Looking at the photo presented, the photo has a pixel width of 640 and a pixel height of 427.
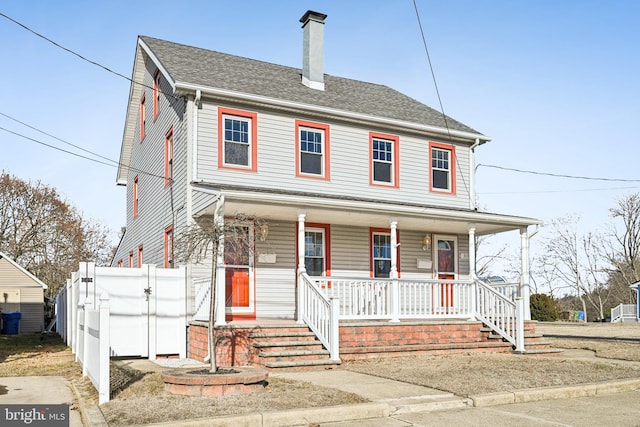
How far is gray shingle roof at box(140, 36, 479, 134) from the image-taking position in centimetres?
1558

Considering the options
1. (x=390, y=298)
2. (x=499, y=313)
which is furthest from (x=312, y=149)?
(x=499, y=313)

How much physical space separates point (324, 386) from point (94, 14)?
337 inches

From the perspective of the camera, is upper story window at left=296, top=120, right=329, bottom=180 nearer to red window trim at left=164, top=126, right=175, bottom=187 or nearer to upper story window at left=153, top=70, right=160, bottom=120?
red window trim at left=164, top=126, right=175, bottom=187

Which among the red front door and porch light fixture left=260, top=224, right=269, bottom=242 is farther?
the red front door

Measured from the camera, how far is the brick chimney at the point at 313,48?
17938mm

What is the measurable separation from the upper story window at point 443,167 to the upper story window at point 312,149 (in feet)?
11.0

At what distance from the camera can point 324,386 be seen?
8820 millimetres

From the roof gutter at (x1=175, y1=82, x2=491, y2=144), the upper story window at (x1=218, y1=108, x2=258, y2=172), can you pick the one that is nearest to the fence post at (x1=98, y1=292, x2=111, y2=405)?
the upper story window at (x1=218, y1=108, x2=258, y2=172)

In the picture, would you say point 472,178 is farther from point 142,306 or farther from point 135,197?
point 135,197

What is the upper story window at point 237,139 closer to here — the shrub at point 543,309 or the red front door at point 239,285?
the red front door at point 239,285

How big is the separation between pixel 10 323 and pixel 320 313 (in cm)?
1873

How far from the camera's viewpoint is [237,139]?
49.5 feet

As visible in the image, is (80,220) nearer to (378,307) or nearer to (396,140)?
(396,140)

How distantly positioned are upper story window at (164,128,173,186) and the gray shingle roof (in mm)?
1815
